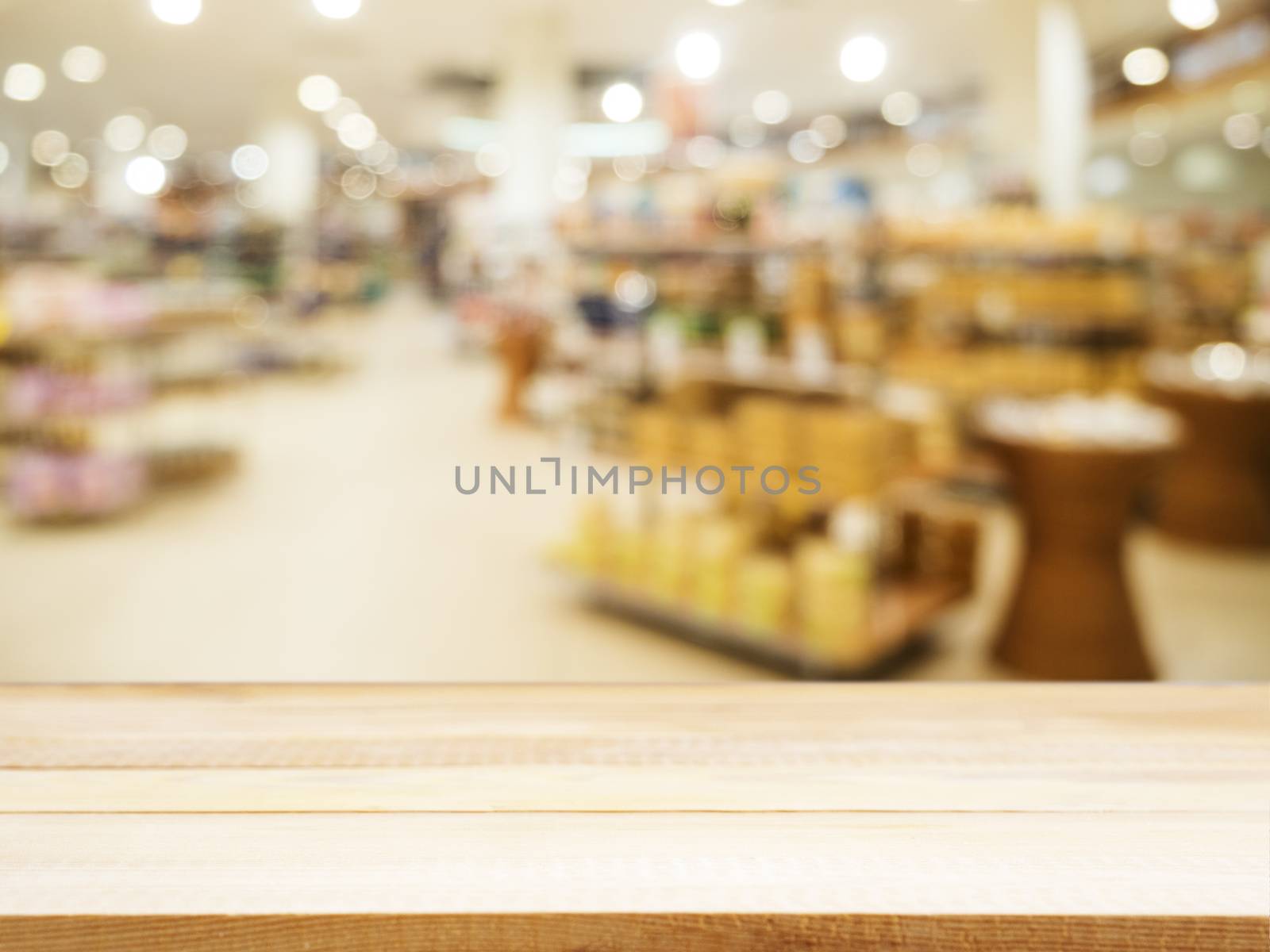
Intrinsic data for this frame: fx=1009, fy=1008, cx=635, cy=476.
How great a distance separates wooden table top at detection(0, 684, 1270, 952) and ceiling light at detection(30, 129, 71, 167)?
607 cm

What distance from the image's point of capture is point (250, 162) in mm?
6820

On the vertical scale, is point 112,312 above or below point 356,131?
below

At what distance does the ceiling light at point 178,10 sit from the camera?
1.91 metres

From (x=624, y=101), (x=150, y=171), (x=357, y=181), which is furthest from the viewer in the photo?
(x=357, y=181)

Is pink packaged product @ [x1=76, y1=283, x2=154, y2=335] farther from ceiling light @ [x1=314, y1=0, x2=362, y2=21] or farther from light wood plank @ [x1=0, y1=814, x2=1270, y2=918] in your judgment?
light wood plank @ [x1=0, y1=814, x2=1270, y2=918]

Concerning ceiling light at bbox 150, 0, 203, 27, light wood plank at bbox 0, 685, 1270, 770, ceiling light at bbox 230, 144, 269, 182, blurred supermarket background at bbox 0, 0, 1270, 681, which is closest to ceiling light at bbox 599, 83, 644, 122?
blurred supermarket background at bbox 0, 0, 1270, 681

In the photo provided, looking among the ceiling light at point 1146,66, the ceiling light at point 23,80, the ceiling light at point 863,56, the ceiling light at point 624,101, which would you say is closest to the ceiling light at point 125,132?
the ceiling light at point 23,80

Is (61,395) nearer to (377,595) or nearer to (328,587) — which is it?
(328,587)

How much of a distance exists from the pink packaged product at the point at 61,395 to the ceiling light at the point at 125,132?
1.31 meters

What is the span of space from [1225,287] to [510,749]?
9.00 m

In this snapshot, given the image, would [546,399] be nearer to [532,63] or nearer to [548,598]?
[548,598]

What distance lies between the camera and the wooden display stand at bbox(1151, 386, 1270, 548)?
4703mm

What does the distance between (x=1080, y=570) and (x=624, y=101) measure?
6.88ft

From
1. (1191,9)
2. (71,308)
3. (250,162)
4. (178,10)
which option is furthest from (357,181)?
(1191,9)
